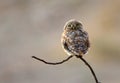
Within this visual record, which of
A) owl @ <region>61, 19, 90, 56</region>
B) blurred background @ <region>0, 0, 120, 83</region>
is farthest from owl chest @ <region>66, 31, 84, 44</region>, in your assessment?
blurred background @ <region>0, 0, 120, 83</region>

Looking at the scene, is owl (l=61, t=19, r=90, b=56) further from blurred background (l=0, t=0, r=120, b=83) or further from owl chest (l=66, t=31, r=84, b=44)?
blurred background (l=0, t=0, r=120, b=83)

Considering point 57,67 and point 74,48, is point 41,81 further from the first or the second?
point 74,48

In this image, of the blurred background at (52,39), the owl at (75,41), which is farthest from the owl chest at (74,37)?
the blurred background at (52,39)

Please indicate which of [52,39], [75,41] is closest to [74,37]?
[75,41]

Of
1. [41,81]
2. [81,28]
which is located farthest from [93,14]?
[81,28]

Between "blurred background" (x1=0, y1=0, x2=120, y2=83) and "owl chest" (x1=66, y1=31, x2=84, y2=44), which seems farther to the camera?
"blurred background" (x1=0, y1=0, x2=120, y2=83)

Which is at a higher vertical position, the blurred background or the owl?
the blurred background

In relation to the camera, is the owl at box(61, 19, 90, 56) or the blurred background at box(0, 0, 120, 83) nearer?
the owl at box(61, 19, 90, 56)
